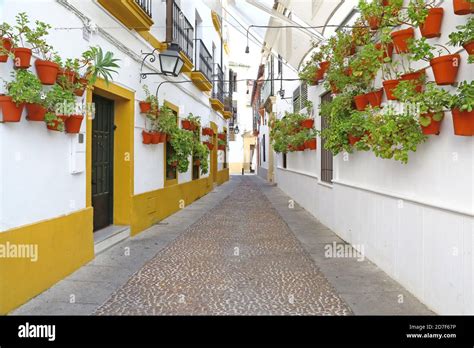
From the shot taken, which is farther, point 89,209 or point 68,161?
point 89,209

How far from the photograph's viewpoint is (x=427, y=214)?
150 inches

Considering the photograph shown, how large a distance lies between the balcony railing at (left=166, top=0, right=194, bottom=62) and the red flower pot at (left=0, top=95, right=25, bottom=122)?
5109 mm

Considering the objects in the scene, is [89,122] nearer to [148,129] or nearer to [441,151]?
[148,129]

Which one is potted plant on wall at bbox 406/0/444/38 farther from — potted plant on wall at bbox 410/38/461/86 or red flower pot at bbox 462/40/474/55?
red flower pot at bbox 462/40/474/55

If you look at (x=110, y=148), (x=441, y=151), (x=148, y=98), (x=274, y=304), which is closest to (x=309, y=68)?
(x=148, y=98)

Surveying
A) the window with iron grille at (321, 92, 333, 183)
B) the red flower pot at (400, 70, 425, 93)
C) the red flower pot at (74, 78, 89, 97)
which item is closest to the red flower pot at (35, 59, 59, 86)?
the red flower pot at (74, 78, 89, 97)

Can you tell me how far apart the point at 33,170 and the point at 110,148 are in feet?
9.39

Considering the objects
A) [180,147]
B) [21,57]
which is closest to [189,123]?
[180,147]

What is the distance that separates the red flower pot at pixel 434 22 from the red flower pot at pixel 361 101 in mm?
1647

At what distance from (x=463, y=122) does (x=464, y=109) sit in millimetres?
136

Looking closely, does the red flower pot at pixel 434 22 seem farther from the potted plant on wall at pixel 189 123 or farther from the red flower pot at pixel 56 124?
the potted plant on wall at pixel 189 123

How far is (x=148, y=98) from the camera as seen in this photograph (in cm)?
746

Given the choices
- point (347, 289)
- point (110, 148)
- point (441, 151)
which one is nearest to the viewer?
point (441, 151)

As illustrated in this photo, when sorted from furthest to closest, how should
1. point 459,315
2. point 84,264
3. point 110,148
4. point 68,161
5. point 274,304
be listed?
1. point 110,148
2. point 84,264
3. point 68,161
4. point 274,304
5. point 459,315
